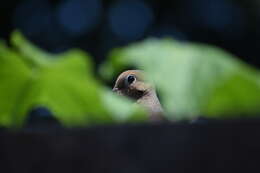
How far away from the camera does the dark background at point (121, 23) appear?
29.2ft

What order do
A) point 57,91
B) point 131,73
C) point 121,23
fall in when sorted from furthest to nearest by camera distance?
point 121,23, point 131,73, point 57,91

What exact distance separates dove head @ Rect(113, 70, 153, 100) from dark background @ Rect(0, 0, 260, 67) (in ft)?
19.8

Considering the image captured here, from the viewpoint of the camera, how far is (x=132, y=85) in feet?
6.84

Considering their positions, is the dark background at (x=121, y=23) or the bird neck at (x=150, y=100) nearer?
the bird neck at (x=150, y=100)

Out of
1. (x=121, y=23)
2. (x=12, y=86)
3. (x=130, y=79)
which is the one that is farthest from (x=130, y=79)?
(x=121, y=23)

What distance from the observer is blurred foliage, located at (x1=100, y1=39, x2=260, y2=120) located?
66cm

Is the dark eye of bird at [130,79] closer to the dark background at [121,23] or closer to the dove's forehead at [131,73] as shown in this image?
the dove's forehead at [131,73]

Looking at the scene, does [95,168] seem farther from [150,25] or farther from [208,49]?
[150,25]

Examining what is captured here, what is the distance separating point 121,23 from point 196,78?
10373mm

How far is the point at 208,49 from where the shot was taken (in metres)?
0.73

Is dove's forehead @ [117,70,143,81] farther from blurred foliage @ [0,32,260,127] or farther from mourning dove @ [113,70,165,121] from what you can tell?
blurred foliage @ [0,32,260,127]

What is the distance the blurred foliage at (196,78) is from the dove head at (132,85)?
49.6 inches

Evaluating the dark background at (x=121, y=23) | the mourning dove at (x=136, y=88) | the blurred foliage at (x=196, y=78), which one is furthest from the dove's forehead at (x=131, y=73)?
the dark background at (x=121, y=23)

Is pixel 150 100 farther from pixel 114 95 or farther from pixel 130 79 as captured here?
pixel 114 95
